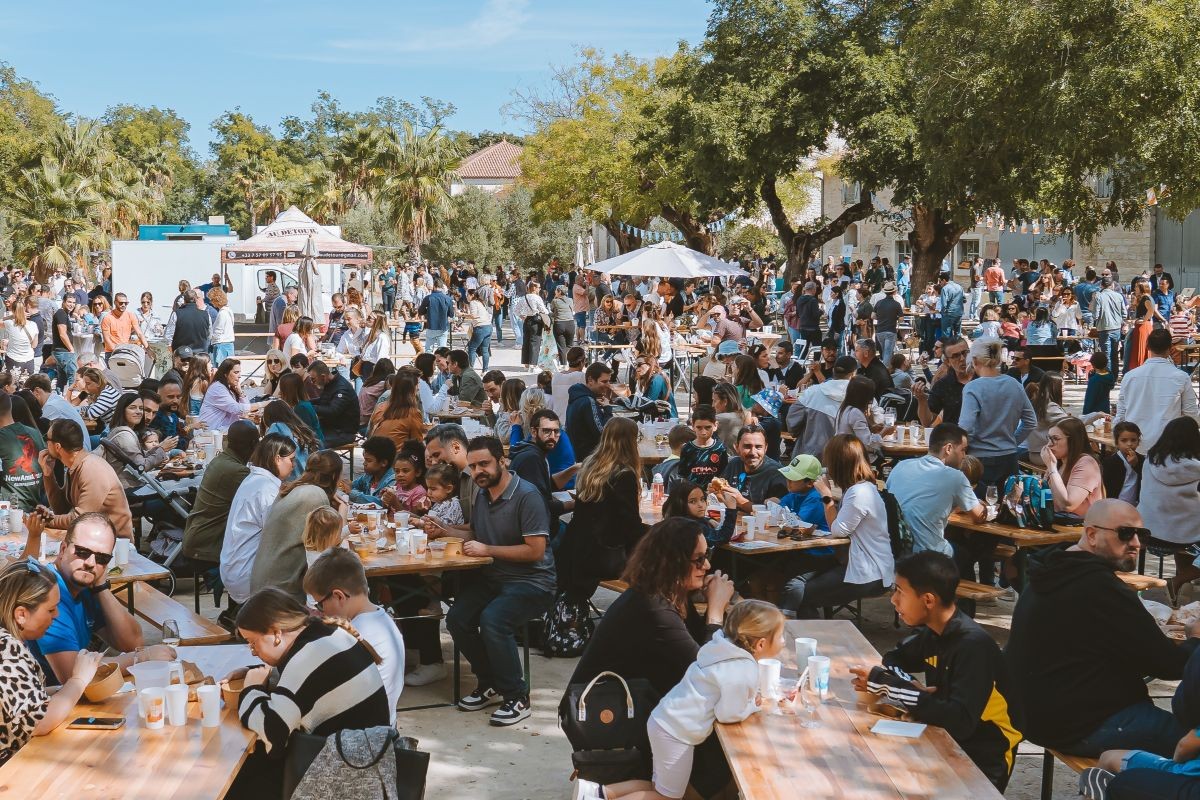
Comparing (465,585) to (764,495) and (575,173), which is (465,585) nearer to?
(764,495)

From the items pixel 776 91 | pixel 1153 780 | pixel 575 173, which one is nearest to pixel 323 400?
pixel 1153 780

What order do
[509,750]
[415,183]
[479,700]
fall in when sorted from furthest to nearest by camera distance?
[415,183] → [479,700] → [509,750]

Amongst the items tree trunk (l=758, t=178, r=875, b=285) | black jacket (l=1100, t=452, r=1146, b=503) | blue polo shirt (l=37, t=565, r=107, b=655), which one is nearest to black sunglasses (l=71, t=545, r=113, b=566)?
blue polo shirt (l=37, t=565, r=107, b=655)

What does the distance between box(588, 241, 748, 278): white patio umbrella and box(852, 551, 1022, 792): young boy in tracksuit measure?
15135mm

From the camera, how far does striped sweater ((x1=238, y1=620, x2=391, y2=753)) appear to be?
405cm

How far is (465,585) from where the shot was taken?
6539 millimetres

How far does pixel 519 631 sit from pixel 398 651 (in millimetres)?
2611

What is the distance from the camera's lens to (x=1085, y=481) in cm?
727

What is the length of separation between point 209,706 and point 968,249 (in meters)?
43.2

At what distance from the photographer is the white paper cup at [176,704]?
163 inches

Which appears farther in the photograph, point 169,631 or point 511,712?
point 511,712

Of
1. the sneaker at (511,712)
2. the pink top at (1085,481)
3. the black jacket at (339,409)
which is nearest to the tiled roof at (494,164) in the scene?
the black jacket at (339,409)

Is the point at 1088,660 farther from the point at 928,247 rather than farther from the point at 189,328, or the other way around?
the point at 928,247

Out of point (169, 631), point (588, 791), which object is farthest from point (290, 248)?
point (588, 791)
